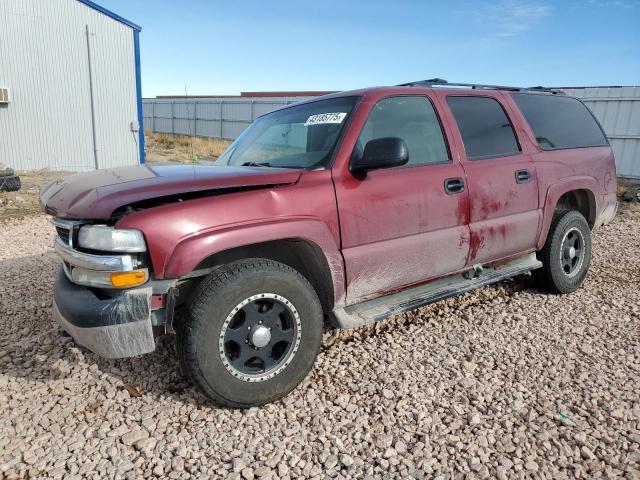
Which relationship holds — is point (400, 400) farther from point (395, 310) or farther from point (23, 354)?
point (23, 354)

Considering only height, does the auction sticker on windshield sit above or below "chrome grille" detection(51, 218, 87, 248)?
above

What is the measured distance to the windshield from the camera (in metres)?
3.04

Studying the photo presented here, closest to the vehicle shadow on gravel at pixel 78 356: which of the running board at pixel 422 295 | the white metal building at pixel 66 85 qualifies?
the running board at pixel 422 295

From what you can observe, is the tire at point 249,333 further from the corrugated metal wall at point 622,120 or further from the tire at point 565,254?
the corrugated metal wall at point 622,120

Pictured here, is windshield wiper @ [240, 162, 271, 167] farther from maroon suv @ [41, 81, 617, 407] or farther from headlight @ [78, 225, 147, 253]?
headlight @ [78, 225, 147, 253]

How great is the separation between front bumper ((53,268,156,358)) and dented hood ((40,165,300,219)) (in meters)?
0.43

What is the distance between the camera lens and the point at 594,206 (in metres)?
4.58

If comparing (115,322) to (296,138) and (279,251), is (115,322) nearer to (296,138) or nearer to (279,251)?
(279,251)

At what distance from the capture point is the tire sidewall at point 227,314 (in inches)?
94.7

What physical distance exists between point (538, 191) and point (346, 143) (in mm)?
2022

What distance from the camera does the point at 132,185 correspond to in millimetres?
2457

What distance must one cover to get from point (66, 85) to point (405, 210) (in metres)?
14.3

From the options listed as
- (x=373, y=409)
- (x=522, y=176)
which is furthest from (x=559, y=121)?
(x=373, y=409)

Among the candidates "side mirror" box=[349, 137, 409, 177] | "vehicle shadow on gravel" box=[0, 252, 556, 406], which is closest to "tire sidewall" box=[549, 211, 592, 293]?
"vehicle shadow on gravel" box=[0, 252, 556, 406]
